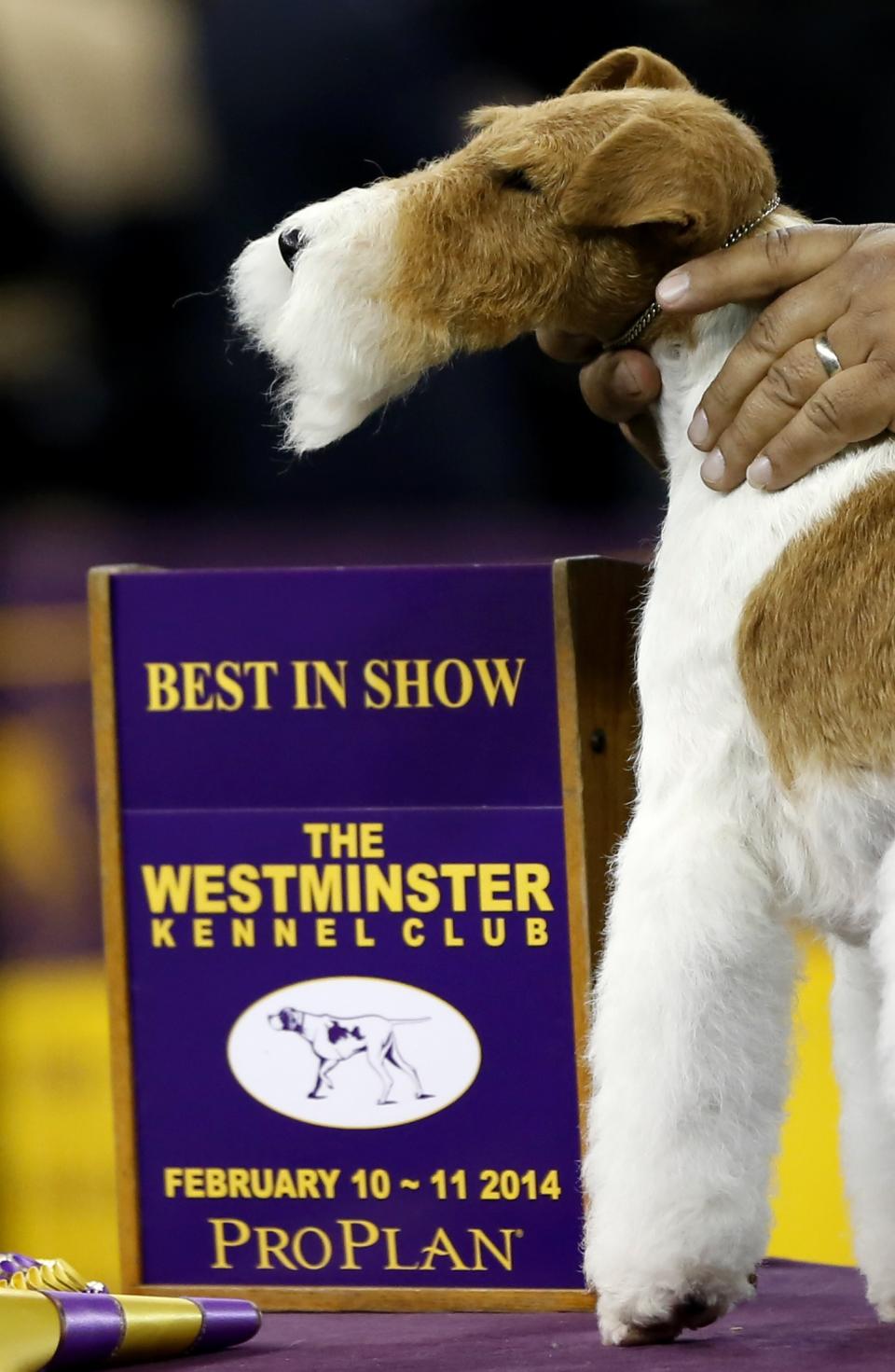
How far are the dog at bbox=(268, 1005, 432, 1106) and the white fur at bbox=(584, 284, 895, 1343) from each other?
0.23 metres

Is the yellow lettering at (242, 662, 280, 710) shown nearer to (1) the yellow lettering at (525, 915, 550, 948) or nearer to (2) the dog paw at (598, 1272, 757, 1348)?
(1) the yellow lettering at (525, 915, 550, 948)

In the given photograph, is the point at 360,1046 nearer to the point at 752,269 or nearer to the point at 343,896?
the point at 343,896

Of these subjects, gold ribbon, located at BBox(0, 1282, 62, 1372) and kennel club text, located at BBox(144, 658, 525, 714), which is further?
kennel club text, located at BBox(144, 658, 525, 714)

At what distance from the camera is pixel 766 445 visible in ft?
3.58

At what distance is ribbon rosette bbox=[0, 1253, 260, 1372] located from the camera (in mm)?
1016

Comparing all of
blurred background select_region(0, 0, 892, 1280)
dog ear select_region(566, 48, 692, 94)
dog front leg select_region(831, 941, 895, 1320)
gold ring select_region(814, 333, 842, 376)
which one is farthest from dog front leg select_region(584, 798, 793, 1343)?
blurred background select_region(0, 0, 892, 1280)

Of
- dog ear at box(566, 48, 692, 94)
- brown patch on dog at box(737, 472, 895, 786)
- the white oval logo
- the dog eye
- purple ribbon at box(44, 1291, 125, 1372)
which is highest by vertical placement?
dog ear at box(566, 48, 692, 94)

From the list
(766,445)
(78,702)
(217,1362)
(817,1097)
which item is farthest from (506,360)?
(217,1362)

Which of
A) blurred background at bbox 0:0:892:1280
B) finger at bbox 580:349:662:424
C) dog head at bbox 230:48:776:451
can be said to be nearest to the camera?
dog head at bbox 230:48:776:451

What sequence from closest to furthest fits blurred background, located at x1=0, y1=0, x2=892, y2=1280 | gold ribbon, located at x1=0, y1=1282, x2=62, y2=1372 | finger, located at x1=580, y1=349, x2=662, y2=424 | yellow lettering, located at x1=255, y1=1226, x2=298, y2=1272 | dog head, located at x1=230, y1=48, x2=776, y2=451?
1. gold ribbon, located at x1=0, y1=1282, x2=62, y2=1372
2. dog head, located at x1=230, y1=48, x2=776, y2=451
3. finger, located at x1=580, y1=349, x2=662, y2=424
4. yellow lettering, located at x1=255, y1=1226, x2=298, y2=1272
5. blurred background, located at x1=0, y1=0, x2=892, y2=1280

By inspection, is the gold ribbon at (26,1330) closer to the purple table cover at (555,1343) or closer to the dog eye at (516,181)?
the purple table cover at (555,1343)

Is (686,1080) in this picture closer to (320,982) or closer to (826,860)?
(826,860)

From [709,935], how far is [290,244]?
1.89ft

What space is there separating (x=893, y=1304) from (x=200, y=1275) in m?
0.56
